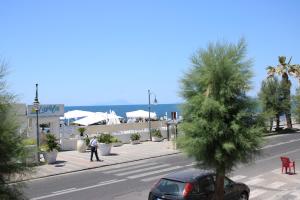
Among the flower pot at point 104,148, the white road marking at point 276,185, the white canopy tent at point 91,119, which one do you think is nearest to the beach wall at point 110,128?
the flower pot at point 104,148

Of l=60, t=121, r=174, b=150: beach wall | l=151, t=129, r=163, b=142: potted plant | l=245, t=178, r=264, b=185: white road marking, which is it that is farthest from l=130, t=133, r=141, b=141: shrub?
l=245, t=178, r=264, b=185: white road marking

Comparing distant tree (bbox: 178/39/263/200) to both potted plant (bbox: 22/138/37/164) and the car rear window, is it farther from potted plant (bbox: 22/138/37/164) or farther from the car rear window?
potted plant (bbox: 22/138/37/164)

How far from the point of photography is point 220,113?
11.4 metres

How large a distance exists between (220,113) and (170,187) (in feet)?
8.53

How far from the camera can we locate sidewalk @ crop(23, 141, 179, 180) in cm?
2300

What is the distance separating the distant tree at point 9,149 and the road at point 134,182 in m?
7.87

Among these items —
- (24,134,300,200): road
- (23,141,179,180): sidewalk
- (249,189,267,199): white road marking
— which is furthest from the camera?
(23,141,179,180): sidewalk

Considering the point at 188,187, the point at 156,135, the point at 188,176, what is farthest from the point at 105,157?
the point at 188,187

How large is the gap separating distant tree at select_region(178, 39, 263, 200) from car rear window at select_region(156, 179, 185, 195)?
0.95 m

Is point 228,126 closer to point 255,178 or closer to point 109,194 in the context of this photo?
point 109,194

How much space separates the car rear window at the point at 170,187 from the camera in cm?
1156

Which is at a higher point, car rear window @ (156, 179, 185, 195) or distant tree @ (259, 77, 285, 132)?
distant tree @ (259, 77, 285, 132)

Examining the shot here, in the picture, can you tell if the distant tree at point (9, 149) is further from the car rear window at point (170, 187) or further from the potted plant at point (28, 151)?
the car rear window at point (170, 187)

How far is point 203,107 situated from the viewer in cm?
1134
